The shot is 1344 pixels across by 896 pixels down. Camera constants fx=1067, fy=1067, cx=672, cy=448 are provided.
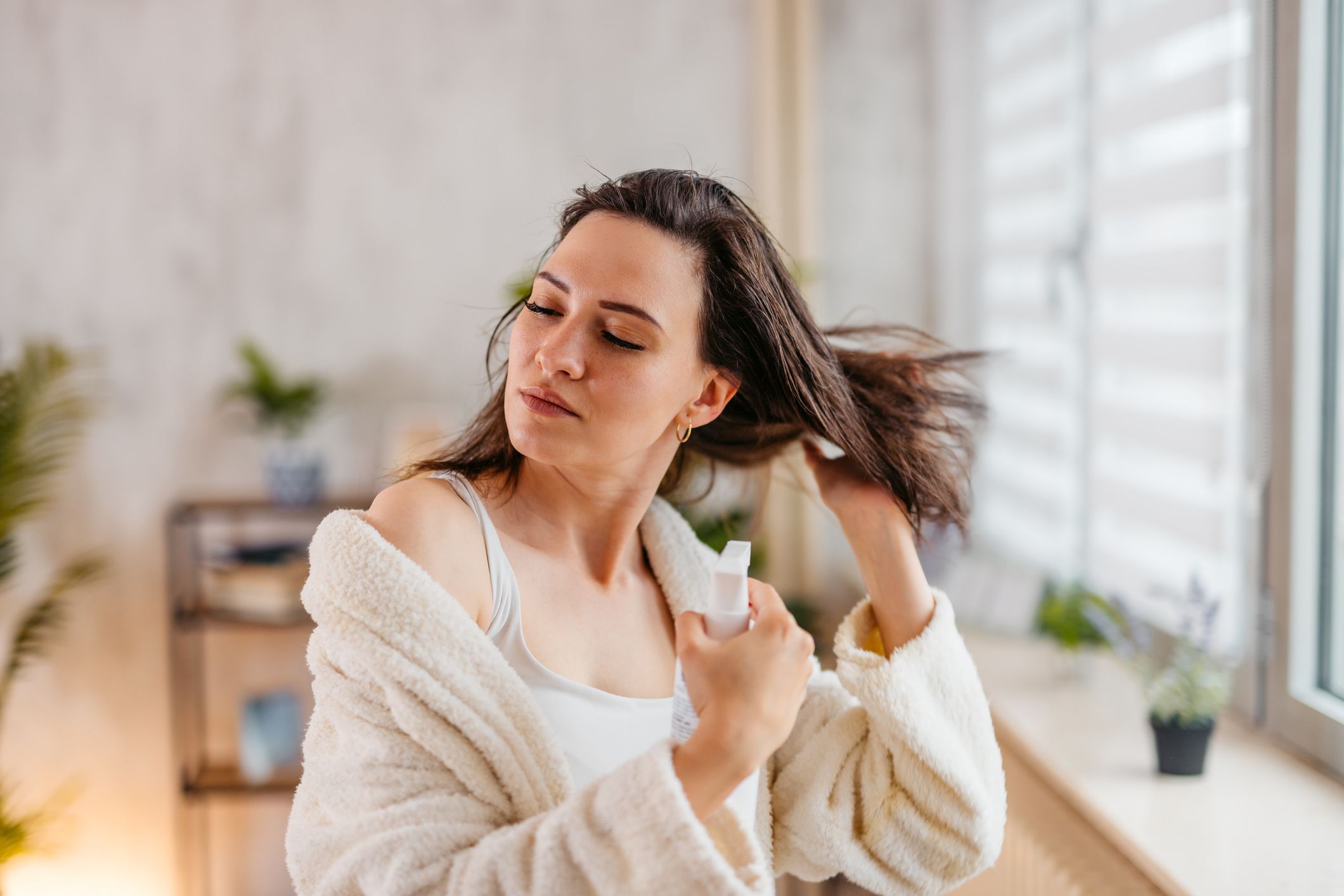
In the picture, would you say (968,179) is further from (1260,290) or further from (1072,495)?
(1260,290)

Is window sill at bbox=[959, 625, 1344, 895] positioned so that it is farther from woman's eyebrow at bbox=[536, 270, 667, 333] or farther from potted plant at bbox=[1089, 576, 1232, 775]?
woman's eyebrow at bbox=[536, 270, 667, 333]

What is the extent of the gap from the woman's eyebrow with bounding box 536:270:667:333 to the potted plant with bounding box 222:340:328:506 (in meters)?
1.66

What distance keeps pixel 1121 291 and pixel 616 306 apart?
122cm

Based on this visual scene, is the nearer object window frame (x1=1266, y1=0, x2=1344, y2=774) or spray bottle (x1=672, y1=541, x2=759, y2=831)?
spray bottle (x1=672, y1=541, x2=759, y2=831)

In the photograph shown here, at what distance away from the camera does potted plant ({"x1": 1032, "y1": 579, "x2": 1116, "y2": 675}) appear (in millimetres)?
1689

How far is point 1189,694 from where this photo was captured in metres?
1.28

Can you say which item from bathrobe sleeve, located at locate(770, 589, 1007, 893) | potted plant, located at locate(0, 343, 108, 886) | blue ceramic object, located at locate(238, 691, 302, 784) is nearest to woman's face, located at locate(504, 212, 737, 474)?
bathrobe sleeve, located at locate(770, 589, 1007, 893)

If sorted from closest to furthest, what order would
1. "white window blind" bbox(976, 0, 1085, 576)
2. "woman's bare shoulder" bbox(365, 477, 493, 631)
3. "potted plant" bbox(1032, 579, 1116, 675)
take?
"woman's bare shoulder" bbox(365, 477, 493, 631) < "potted plant" bbox(1032, 579, 1116, 675) < "white window blind" bbox(976, 0, 1085, 576)

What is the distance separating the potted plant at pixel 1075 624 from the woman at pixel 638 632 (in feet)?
2.39

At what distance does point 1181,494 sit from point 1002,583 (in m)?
0.54

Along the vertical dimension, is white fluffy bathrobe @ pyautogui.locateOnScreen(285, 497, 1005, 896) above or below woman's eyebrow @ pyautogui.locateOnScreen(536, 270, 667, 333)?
below

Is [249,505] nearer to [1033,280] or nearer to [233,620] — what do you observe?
[233,620]

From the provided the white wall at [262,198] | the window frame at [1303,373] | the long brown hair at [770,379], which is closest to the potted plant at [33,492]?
the white wall at [262,198]

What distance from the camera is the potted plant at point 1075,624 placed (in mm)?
1689
